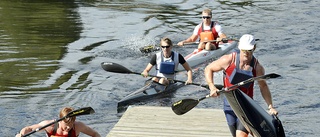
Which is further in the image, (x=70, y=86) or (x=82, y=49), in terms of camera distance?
(x=82, y=49)

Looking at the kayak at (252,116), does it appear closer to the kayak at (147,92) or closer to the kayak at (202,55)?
the kayak at (147,92)

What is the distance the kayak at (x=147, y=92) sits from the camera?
43.4 ft

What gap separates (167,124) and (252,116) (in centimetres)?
250

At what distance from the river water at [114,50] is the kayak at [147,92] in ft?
0.60

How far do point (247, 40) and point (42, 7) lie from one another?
19.2 m

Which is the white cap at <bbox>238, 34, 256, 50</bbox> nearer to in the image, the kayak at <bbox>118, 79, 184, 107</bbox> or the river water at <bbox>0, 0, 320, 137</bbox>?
the river water at <bbox>0, 0, 320, 137</bbox>

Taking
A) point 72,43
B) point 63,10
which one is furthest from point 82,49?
point 63,10

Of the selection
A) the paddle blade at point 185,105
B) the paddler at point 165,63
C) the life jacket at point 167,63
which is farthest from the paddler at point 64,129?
the life jacket at point 167,63

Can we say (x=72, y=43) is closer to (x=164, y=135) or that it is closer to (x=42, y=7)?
(x=42, y=7)

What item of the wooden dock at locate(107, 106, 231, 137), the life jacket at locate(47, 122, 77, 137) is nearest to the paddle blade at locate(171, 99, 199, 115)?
the life jacket at locate(47, 122, 77, 137)

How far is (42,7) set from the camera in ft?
85.5

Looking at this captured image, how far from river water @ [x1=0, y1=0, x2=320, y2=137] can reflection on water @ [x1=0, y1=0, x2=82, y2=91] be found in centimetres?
3

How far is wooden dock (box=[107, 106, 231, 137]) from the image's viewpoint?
32.6 ft

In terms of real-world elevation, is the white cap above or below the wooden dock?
above
